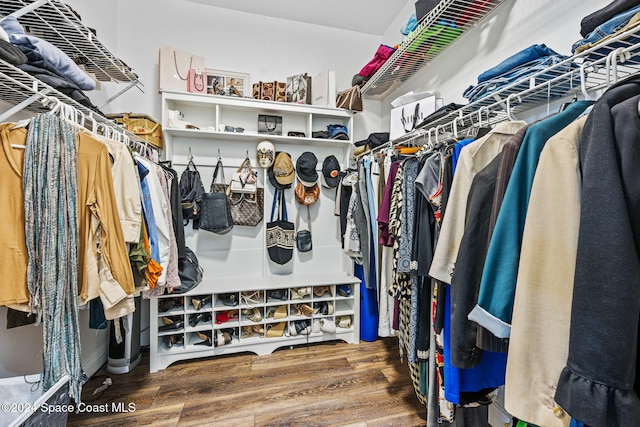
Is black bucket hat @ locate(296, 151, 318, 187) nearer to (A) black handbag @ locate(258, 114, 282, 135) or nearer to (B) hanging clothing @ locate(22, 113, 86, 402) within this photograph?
(A) black handbag @ locate(258, 114, 282, 135)

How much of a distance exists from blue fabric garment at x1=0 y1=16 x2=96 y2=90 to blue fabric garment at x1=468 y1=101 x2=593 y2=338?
1790 mm

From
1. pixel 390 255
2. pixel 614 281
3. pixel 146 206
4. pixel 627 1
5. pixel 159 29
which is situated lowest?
pixel 390 255

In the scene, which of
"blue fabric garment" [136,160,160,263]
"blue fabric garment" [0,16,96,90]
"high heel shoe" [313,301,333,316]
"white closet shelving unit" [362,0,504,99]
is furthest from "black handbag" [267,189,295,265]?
"blue fabric garment" [0,16,96,90]

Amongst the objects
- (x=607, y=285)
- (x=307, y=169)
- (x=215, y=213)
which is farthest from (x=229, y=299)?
(x=607, y=285)

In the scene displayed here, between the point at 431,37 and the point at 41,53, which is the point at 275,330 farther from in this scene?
the point at 431,37

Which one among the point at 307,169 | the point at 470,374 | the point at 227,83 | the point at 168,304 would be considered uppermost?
the point at 227,83

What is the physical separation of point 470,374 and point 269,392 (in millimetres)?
1269

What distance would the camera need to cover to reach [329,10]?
8.39ft

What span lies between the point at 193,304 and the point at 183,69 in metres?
1.91

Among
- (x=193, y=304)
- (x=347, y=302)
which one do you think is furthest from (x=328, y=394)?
(x=193, y=304)

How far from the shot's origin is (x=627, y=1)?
82 centimetres

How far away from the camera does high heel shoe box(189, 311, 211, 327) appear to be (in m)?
2.17

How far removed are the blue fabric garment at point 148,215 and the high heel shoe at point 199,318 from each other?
2.79ft

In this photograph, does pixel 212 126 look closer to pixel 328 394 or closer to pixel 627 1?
pixel 328 394
